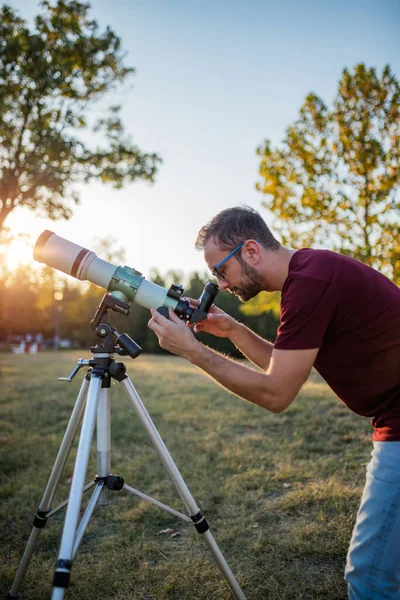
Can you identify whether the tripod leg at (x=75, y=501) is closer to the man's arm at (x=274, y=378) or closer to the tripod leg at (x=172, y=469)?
the tripod leg at (x=172, y=469)

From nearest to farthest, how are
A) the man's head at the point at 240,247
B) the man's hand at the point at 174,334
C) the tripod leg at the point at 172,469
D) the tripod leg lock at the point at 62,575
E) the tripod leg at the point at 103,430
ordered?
the tripod leg lock at the point at 62,575 → the man's hand at the point at 174,334 → the man's head at the point at 240,247 → the tripod leg at the point at 172,469 → the tripod leg at the point at 103,430

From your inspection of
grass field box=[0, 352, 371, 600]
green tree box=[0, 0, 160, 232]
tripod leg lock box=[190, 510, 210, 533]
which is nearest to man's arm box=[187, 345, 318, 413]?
tripod leg lock box=[190, 510, 210, 533]

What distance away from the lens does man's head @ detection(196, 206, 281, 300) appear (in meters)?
2.68

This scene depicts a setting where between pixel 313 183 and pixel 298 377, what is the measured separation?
10.7m

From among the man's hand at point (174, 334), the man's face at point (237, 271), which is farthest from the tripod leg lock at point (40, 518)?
the man's face at point (237, 271)

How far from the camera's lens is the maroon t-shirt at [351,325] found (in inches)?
86.8

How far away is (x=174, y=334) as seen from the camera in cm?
263

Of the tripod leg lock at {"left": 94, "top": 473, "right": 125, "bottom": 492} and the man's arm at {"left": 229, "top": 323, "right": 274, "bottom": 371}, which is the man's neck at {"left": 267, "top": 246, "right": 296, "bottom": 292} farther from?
the tripod leg lock at {"left": 94, "top": 473, "right": 125, "bottom": 492}

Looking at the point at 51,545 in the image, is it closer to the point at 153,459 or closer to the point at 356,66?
the point at 153,459

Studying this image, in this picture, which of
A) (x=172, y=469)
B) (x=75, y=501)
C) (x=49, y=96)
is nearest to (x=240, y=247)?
(x=172, y=469)

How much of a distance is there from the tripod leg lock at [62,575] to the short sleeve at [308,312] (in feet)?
4.77

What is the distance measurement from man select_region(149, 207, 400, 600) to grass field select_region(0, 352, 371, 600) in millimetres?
1515

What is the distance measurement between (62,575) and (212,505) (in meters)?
2.98

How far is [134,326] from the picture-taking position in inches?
2029
